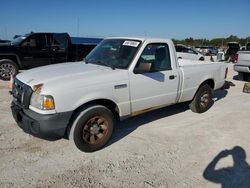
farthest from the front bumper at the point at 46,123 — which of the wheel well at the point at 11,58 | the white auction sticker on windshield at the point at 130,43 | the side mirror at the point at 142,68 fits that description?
the wheel well at the point at 11,58

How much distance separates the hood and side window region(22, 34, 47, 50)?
626 cm

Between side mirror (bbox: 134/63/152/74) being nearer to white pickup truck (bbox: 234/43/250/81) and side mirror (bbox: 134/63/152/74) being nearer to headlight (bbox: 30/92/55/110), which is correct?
headlight (bbox: 30/92/55/110)

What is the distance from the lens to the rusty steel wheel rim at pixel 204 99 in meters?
6.50

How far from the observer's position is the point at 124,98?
4.55m

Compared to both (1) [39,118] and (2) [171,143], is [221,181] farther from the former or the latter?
(1) [39,118]

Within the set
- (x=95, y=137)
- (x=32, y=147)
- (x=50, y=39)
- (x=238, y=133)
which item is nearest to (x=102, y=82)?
(x=95, y=137)

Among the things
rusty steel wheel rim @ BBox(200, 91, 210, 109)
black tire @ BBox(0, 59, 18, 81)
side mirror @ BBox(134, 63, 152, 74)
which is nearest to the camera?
side mirror @ BBox(134, 63, 152, 74)

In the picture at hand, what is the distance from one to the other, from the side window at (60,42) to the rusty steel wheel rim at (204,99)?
6.65m

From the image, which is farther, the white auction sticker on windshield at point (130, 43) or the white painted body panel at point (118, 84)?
the white auction sticker on windshield at point (130, 43)

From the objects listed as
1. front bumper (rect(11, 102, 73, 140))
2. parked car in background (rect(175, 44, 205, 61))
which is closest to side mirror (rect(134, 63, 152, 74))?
front bumper (rect(11, 102, 73, 140))

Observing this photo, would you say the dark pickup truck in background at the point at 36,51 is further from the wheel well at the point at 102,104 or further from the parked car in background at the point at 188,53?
the parked car in background at the point at 188,53

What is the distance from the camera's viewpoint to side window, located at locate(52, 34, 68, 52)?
35.8 feet

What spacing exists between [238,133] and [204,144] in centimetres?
104

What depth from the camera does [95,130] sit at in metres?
4.29
